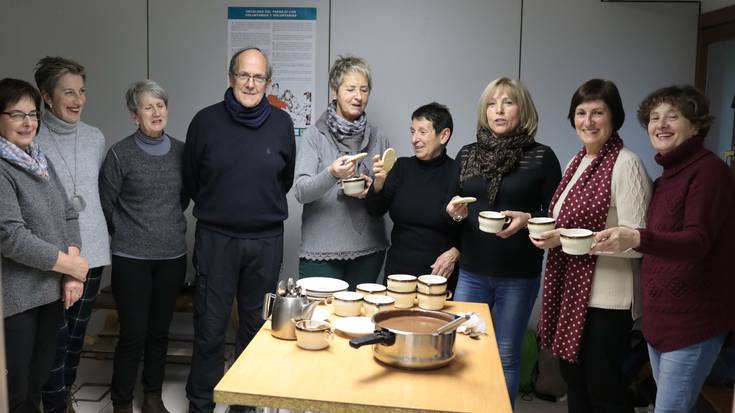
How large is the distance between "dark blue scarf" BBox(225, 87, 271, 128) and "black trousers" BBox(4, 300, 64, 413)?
1053 millimetres

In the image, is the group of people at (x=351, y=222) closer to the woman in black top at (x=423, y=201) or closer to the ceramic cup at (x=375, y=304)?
the woman in black top at (x=423, y=201)

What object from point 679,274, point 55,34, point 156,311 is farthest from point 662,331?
point 55,34

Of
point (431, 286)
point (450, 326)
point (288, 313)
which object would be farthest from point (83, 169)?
point (450, 326)

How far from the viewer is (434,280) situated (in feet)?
6.67

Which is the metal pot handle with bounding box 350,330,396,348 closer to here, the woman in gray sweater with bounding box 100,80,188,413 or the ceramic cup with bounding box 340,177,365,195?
the ceramic cup with bounding box 340,177,365,195

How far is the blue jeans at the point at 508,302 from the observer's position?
2467 mm

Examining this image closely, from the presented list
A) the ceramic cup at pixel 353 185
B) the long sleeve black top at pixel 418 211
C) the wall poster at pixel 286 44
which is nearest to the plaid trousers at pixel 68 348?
the ceramic cup at pixel 353 185

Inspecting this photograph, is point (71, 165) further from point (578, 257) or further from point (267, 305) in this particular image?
point (578, 257)

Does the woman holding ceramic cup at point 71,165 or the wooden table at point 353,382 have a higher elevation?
the woman holding ceramic cup at point 71,165

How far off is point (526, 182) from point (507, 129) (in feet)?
0.77

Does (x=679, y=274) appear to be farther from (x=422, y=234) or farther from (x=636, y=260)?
(x=422, y=234)

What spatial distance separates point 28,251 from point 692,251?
2117 mm

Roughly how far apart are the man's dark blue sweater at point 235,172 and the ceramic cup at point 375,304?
984mm

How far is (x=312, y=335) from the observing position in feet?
5.54
